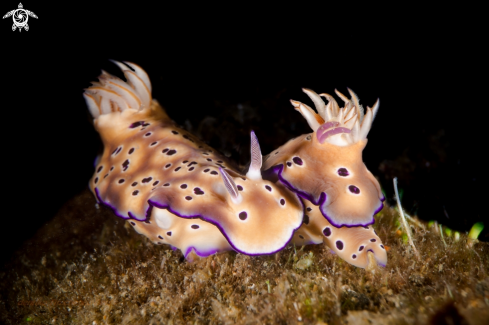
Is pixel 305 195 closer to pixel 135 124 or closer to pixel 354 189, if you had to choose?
pixel 354 189

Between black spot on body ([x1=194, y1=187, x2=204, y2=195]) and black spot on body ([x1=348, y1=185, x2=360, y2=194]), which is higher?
black spot on body ([x1=348, y1=185, x2=360, y2=194])

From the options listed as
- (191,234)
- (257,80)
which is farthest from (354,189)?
(257,80)

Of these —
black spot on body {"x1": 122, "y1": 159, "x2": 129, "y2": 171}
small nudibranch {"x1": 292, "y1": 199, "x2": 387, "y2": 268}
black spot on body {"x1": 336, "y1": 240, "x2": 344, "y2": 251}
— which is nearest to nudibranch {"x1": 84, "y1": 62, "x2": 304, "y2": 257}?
black spot on body {"x1": 122, "y1": 159, "x2": 129, "y2": 171}

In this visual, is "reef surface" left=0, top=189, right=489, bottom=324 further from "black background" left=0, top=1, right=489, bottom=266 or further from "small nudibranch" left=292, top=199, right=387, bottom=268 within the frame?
"black background" left=0, top=1, right=489, bottom=266

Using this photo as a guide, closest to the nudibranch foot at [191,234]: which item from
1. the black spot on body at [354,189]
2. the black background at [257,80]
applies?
the black spot on body at [354,189]

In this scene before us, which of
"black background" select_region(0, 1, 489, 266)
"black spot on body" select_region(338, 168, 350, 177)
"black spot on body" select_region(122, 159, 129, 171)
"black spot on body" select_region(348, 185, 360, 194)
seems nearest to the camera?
"black spot on body" select_region(348, 185, 360, 194)

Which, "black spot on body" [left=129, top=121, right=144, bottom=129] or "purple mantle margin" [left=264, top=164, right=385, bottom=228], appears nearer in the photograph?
"purple mantle margin" [left=264, top=164, right=385, bottom=228]

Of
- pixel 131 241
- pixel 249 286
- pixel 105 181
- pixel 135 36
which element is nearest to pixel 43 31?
pixel 135 36

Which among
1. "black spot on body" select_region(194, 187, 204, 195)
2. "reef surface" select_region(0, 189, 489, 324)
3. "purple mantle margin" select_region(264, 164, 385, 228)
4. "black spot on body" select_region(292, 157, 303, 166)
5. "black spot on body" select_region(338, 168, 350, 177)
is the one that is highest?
"black spot on body" select_region(338, 168, 350, 177)
